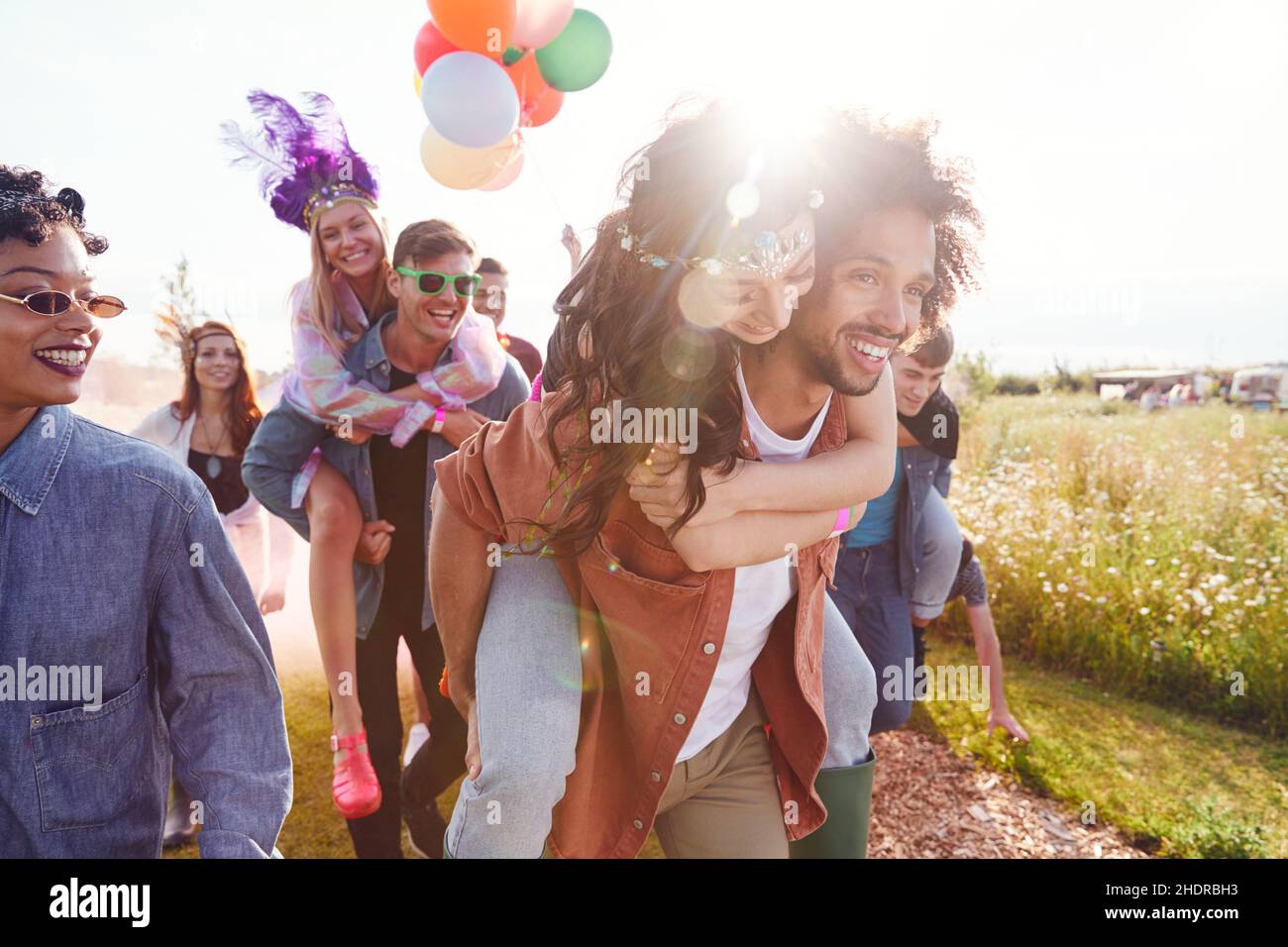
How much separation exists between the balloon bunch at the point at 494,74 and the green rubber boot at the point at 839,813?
120 inches

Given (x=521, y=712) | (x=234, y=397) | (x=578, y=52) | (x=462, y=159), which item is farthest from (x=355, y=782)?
(x=578, y=52)

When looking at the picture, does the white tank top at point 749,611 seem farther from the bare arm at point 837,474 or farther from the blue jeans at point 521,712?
the blue jeans at point 521,712

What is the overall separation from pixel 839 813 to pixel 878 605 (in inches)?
60.7

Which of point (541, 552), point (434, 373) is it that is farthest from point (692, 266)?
point (434, 373)

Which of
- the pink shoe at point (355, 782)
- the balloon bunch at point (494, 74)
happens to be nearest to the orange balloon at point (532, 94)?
the balloon bunch at point (494, 74)

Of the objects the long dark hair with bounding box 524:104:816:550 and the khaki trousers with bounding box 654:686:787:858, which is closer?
the long dark hair with bounding box 524:104:816:550

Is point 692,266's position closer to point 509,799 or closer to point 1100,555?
point 509,799

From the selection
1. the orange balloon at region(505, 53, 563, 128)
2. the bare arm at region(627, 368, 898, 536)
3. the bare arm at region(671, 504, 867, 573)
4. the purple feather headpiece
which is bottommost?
the bare arm at region(671, 504, 867, 573)

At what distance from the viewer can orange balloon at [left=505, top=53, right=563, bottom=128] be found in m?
3.91

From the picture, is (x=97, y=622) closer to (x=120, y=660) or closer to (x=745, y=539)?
(x=120, y=660)

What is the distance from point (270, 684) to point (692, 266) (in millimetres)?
1345

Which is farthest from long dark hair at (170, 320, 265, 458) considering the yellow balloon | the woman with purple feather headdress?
the yellow balloon

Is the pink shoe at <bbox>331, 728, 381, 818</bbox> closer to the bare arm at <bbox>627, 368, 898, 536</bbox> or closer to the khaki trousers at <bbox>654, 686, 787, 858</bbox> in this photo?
the khaki trousers at <bbox>654, 686, 787, 858</bbox>
